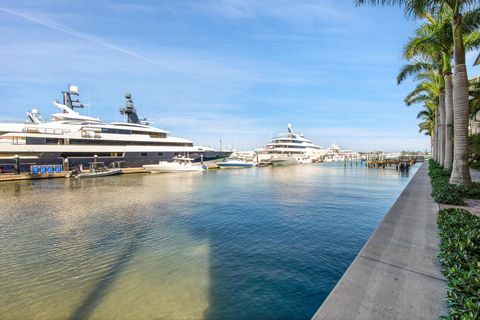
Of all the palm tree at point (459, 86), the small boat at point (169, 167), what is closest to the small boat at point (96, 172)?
the small boat at point (169, 167)

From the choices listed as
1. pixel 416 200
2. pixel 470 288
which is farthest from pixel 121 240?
pixel 416 200

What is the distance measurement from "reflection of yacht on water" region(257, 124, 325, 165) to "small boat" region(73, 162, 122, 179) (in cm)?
4561

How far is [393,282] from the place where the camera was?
4.30 meters

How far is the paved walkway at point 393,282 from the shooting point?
353 cm

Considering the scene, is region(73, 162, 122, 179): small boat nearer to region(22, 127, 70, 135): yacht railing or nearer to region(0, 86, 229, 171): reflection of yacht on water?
region(0, 86, 229, 171): reflection of yacht on water

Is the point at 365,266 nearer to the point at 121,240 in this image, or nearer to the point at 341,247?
the point at 341,247

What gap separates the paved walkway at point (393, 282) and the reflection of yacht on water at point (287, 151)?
66927 millimetres

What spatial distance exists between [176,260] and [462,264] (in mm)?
6997

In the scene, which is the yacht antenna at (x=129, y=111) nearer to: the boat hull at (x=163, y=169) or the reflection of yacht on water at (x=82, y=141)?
the reflection of yacht on water at (x=82, y=141)

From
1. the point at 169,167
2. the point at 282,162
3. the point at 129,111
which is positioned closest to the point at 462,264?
the point at 169,167

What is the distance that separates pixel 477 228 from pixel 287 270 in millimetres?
4560

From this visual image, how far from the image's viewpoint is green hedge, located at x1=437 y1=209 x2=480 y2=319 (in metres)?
2.90

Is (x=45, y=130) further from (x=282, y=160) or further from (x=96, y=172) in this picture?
(x=282, y=160)

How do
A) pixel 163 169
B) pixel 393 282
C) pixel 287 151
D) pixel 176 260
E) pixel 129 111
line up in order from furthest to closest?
pixel 287 151 → pixel 129 111 → pixel 163 169 → pixel 176 260 → pixel 393 282
